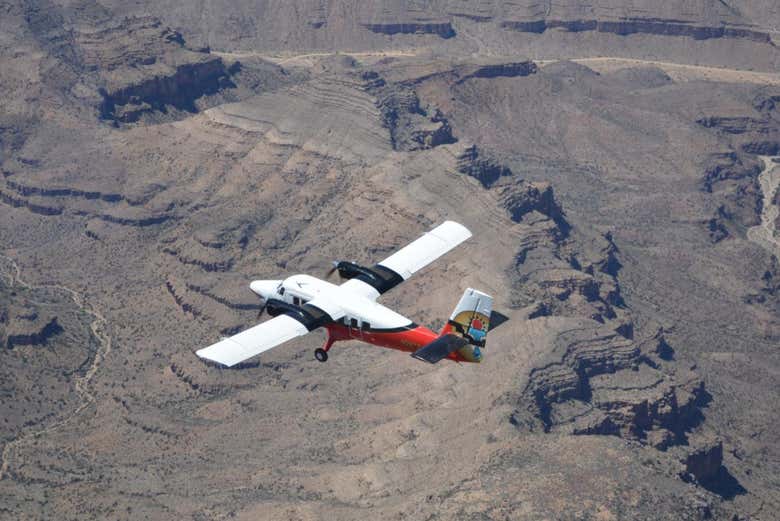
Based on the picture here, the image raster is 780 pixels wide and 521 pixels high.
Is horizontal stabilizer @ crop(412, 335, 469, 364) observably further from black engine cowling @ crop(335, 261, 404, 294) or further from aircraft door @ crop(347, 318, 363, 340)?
black engine cowling @ crop(335, 261, 404, 294)

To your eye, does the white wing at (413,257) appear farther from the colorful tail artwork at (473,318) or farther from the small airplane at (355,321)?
the colorful tail artwork at (473,318)

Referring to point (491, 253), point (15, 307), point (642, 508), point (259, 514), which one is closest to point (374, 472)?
point (259, 514)

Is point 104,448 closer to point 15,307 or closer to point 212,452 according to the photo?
point 212,452

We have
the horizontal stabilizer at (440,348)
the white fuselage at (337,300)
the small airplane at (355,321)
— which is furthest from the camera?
the white fuselage at (337,300)

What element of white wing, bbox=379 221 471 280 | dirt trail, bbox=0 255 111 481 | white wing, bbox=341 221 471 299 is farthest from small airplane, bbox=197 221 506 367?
dirt trail, bbox=0 255 111 481

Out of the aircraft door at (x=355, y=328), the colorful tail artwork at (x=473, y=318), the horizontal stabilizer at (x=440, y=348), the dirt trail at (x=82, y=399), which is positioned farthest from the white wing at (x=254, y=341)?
the dirt trail at (x=82, y=399)
